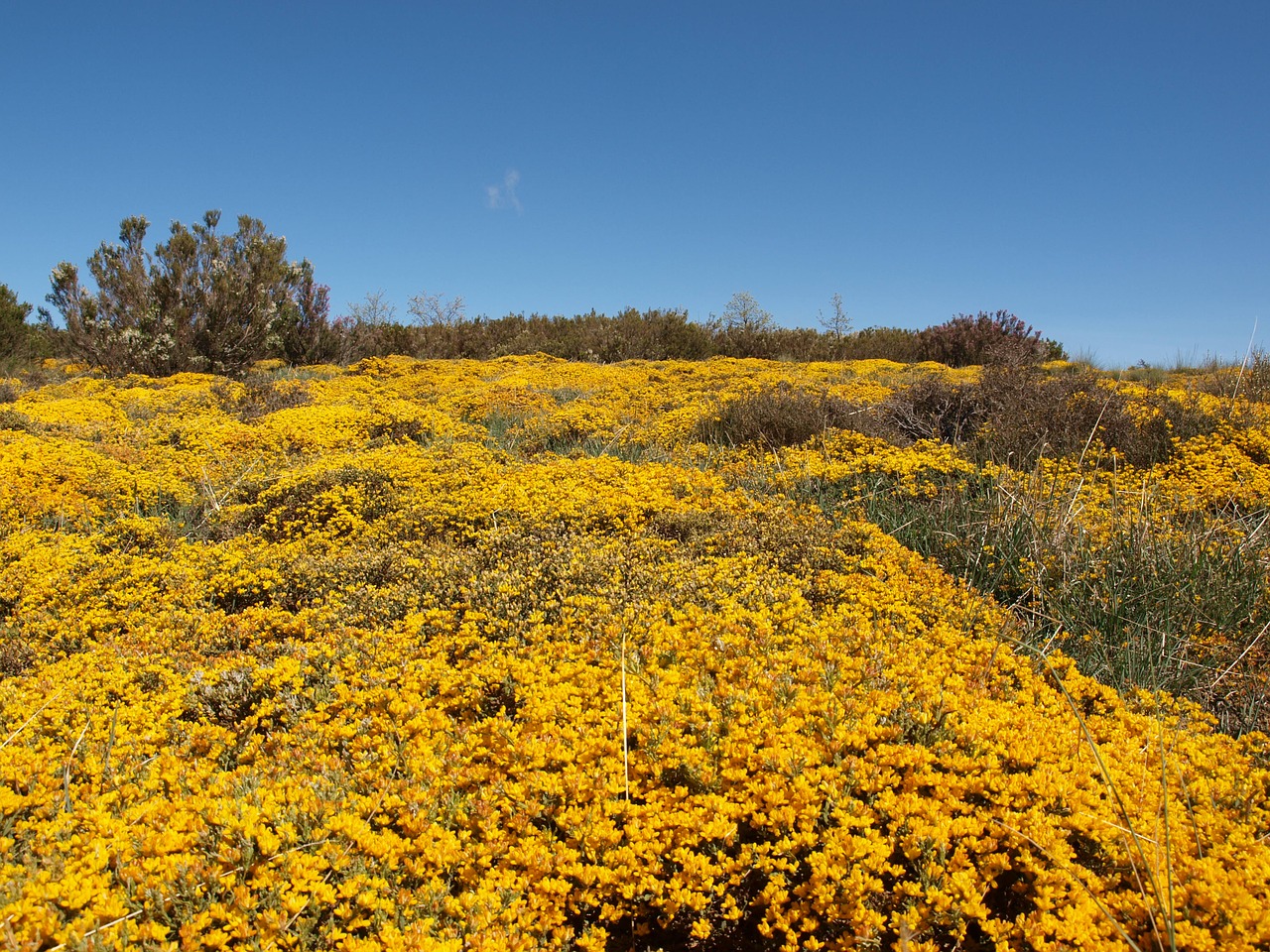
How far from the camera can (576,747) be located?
248cm

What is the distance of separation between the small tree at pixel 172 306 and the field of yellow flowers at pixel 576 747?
395 inches

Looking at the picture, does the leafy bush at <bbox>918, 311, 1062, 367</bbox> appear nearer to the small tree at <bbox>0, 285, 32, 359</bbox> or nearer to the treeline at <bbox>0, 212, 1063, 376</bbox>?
the treeline at <bbox>0, 212, 1063, 376</bbox>

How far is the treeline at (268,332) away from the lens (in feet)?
47.2

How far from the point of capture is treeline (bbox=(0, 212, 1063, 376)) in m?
14.4

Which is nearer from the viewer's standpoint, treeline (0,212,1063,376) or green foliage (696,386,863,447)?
green foliage (696,386,863,447)

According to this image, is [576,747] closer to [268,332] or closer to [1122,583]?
[1122,583]

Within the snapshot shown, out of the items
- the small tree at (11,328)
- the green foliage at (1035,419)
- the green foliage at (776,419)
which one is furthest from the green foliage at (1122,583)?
the small tree at (11,328)

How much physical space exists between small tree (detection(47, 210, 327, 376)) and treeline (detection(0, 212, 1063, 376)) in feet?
0.08

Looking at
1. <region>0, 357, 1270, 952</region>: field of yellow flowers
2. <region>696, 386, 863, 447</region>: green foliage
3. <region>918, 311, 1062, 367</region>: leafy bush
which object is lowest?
<region>0, 357, 1270, 952</region>: field of yellow flowers

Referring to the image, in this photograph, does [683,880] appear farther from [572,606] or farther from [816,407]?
[816,407]

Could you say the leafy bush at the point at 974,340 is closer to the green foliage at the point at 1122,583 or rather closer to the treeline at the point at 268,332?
the treeline at the point at 268,332

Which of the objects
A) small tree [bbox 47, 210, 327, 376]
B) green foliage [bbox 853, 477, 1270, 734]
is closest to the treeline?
small tree [bbox 47, 210, 327, 376]

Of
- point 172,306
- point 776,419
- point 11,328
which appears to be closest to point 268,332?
point 172,306

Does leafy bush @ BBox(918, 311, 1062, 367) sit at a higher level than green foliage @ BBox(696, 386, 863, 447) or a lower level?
higher
